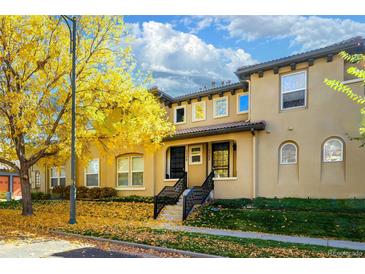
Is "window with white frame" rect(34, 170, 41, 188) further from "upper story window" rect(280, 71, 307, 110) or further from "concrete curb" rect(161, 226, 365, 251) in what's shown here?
"upper story window" rect(280, 71, 307, 110)

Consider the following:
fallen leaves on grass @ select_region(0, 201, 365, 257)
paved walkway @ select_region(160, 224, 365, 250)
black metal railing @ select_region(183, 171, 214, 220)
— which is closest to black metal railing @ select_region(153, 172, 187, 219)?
fallen leaves on grass @ select_region(0, 201, 365, 257)

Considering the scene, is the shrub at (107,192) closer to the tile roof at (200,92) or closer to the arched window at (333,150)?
the tile roof at (200,92)

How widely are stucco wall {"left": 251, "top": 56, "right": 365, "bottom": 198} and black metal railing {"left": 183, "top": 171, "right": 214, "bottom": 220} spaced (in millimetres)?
2451

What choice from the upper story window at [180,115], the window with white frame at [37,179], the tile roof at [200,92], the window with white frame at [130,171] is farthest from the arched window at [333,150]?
the window with white frame at [37,179]

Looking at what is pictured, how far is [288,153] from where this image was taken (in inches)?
607

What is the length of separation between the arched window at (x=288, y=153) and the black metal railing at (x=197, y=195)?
139 inches

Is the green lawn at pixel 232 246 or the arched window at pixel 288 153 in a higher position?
the arched window at pixel 288 153

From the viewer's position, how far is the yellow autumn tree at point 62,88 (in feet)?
45.2

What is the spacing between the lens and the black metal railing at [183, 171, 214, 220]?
14766 millimetres

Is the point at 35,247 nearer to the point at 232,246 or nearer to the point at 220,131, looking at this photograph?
the point at 232,246

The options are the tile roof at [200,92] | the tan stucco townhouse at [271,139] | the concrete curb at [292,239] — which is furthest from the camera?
the tile roof at [200,92]

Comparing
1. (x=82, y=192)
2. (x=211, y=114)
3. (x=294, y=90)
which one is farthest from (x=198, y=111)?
(x=82, y=192)

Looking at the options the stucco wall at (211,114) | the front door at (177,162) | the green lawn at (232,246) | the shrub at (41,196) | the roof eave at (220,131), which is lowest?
the shrub at (41,196)
